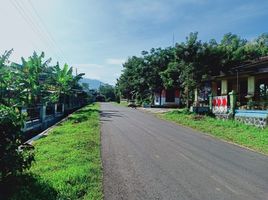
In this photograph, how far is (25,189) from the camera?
5.63 metres

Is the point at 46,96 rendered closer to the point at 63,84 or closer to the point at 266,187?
the point at 63,84

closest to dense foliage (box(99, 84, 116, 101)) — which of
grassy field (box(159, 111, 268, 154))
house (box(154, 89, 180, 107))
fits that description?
house (box(154, 89, 180, 107))

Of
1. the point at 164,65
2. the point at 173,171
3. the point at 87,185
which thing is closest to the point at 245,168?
the point at 173,171

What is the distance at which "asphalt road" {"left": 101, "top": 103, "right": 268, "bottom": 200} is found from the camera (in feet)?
19.5

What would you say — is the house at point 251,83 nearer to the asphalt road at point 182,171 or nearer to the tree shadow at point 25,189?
the asphalt road at point 182,171

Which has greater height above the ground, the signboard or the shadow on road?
the signboard

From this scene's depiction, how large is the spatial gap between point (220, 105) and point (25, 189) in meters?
19.3

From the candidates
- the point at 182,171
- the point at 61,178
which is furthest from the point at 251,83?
the point at 61,178

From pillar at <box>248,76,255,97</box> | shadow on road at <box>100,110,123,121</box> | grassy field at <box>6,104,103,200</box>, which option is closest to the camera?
grassy field at <box>6,104,103,200</box>

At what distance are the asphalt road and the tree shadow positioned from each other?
1142 mm

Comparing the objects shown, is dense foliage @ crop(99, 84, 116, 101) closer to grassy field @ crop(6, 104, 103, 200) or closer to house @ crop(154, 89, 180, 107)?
house @ crop(154, 89, 180, 107)

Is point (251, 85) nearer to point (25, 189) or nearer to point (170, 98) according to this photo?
point (25, 189)

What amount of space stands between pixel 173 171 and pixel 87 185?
2548 millimetres

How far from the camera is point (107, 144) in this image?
11523 mm
